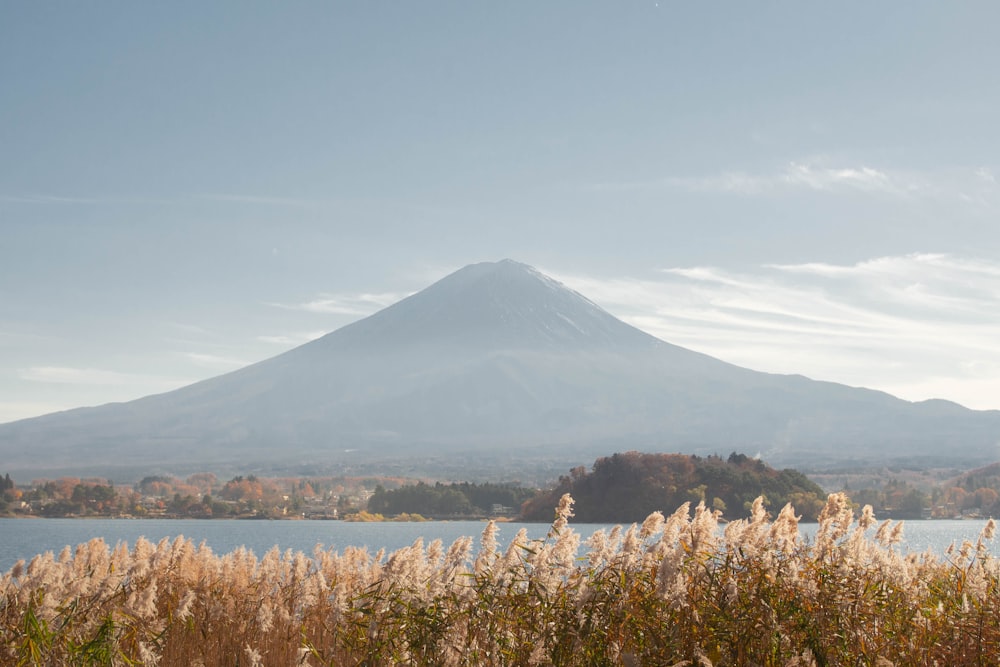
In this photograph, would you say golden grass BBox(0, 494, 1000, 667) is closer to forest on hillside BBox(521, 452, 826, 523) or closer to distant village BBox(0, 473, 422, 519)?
forest on hillside BBox(521, 452, 826, 523)

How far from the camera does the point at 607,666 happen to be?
627cm

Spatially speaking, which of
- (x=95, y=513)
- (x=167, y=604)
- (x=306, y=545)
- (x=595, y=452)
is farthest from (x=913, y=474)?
(x=167, y=604)

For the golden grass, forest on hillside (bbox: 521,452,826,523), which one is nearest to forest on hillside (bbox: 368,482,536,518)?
forest on hillside (bbox: 521,452,826,523)

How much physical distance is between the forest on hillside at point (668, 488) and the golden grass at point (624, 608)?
31.6 meters

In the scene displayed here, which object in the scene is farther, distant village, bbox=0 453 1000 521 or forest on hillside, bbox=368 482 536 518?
forest on hillside, bbox=368 482 536 518

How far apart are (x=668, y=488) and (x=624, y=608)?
36.1 m

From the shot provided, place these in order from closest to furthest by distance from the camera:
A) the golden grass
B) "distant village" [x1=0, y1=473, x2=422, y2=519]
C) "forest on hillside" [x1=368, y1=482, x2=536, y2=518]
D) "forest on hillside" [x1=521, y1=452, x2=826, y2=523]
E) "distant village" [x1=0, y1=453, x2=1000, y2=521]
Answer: the golden grass < "forest on hillside" [x1=521, y1=452, x2=826, y2=523] < "distant village" [x1=0, y1=453, x2=1000, y2=521] < "forest on hillside" [x1=368, y1=482, x2=536, y2=518] < "distant village" [x1=0, y1=473, x2=422, y2=519]

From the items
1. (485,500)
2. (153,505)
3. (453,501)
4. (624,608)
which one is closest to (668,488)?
(453,501)

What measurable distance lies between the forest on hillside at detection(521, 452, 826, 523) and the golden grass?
1245 inches

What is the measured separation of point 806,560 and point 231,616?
16.3 feet

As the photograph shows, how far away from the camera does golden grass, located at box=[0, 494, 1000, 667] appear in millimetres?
6320

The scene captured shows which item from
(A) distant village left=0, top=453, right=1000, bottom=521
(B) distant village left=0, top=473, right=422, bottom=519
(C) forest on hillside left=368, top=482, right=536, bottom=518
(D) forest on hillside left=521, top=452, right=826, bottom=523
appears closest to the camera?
(D) forest on hillside left=521, top=452, right=826, bottom=523

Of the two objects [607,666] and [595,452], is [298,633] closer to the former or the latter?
[607,666]

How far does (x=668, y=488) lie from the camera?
42.1 m
